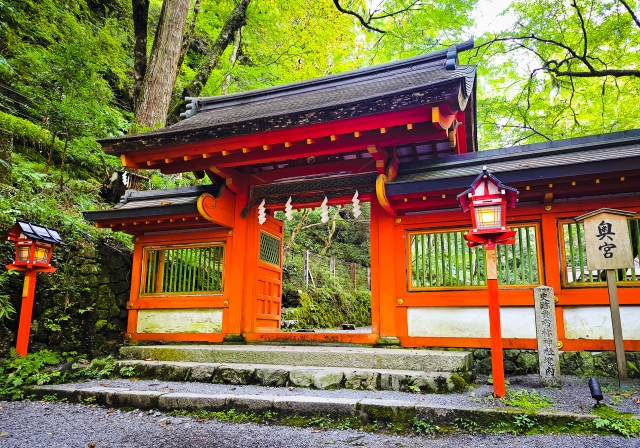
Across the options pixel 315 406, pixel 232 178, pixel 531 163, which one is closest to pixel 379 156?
pixel 531 163

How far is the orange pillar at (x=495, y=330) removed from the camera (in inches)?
163

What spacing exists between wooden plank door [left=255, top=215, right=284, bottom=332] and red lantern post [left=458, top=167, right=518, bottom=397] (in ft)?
13.1

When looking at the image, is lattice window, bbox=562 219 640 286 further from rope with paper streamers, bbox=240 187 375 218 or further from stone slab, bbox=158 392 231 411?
stone slab, bbox=158 392 231 411

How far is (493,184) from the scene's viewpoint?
4387 mm

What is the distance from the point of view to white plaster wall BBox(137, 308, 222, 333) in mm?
6859

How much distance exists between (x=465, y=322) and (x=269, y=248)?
12.5ft

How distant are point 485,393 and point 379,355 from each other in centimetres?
127

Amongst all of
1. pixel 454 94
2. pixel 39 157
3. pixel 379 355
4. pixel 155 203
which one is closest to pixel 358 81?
pixel 454 94

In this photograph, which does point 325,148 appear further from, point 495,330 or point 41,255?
point 41,255

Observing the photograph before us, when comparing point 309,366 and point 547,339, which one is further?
point 309,366

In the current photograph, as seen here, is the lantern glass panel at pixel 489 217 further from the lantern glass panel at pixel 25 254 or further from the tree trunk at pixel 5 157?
the tree trunk at pixel 5 157

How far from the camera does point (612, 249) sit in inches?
186

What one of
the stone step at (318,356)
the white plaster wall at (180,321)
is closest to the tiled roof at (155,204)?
the white plaster wall at (180,321)

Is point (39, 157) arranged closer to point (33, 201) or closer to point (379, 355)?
point (33, 201)
